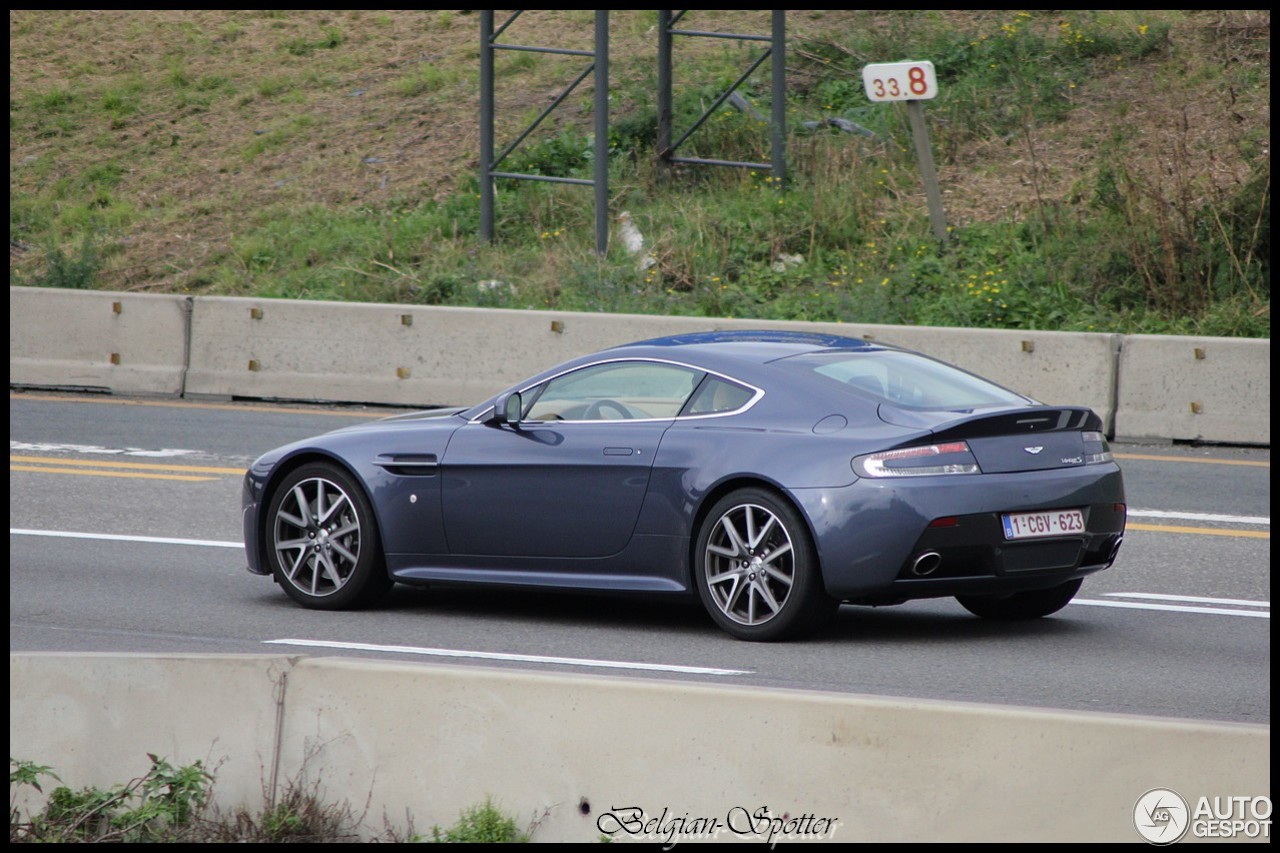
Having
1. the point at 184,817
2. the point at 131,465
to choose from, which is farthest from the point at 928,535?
the point at 131,465

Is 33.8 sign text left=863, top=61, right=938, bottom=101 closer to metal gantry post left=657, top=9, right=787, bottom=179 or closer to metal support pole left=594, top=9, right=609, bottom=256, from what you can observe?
metal gantry post left=657, top=9, right=787, bottom=179

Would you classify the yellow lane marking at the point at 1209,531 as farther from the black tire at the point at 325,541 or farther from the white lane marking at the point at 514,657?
the black tire at the point at 325,541

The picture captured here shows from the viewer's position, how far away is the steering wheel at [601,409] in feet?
27.0

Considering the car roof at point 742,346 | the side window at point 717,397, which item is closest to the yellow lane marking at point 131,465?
the car roof at point 742,346

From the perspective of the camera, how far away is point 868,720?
4441 millimetres

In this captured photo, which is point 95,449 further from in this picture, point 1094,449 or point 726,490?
point 1094,449

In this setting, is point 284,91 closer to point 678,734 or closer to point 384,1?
point 384,1

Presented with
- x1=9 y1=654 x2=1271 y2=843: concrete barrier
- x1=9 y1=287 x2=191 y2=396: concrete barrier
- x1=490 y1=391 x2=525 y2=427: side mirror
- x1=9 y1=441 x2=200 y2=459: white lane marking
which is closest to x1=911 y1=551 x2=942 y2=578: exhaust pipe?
x1=490 y1=391 x2=525 y2=427: side mirror

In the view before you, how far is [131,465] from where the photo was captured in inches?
527

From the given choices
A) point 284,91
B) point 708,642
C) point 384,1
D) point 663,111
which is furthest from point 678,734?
point 384,1

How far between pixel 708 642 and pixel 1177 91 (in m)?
17.7

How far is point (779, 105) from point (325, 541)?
47.3ft

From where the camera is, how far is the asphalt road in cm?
716

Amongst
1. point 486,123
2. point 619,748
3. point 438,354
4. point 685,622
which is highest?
point 486,123
